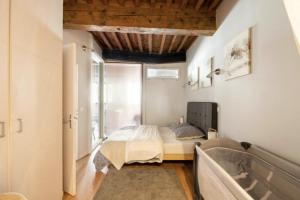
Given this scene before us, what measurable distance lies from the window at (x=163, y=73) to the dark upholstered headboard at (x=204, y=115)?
181 cm

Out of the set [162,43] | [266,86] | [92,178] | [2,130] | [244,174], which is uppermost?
[162,43]

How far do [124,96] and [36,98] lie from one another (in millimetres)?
4279

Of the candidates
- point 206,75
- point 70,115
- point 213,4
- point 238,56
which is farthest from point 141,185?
point 213,4

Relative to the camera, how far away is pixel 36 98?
164cm

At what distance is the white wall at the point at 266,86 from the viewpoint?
1439mm

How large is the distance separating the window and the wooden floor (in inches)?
123

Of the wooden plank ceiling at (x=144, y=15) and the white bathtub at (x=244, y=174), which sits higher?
the wooden plank ceiling at (x=144, y=15)

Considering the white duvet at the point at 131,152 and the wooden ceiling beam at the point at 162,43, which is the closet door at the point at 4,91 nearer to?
the white duvet at the point at 131,152

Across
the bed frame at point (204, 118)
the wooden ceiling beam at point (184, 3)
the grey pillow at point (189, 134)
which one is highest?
the wooden ceiling beam at point (184, 3)

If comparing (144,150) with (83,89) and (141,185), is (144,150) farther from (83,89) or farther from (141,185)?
(83,89)

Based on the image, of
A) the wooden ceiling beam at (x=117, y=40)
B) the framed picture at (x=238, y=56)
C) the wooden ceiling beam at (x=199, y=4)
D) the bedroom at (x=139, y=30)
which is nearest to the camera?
the bedroom at (x=139, y=30)

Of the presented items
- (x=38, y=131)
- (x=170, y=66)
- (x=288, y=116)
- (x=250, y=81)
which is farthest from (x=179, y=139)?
(x=170, y=66)

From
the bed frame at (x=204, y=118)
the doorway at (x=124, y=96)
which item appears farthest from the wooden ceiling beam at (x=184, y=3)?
the doorway at (x=124, y=96)

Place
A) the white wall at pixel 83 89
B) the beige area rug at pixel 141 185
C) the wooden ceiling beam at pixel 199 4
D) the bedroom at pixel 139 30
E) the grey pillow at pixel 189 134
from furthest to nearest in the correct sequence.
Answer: the white wall at pixel 83 89 < the grey pillow at pixel 189 134 < the wooden ceiling beam at pixel 199 4 < the beige area rug at pixel 141 185 < the bedroom at pixel 139 30
